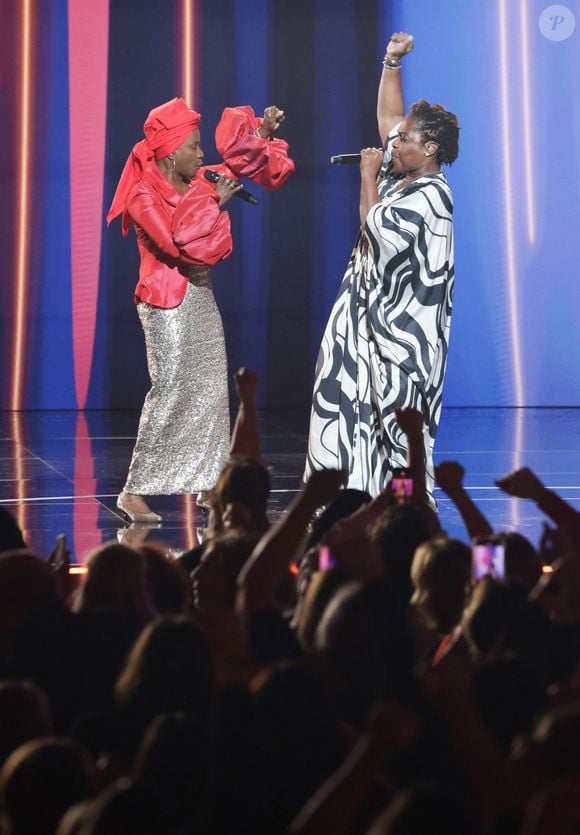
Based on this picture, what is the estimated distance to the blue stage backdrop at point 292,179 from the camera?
9469 mm

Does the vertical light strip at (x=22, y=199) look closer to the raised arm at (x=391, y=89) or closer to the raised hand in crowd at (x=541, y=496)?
the raised arm at (x=391, y=89)

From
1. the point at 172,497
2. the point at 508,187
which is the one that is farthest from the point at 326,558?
the point at 508,187

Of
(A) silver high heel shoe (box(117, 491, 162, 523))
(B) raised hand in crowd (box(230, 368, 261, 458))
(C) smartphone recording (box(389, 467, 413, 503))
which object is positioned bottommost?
(A) silver high heel shoe (box(117, 491, 162, 523))

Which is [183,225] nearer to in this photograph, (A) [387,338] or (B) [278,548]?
(A) [387,338]

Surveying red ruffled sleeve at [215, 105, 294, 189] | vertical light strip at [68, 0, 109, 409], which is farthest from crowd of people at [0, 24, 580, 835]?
vertical light strip at [68, 0, 109, 409]

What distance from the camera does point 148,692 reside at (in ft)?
4.96

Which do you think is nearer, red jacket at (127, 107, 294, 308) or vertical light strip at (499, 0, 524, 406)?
red jacket at (127, 107, 294, 308)

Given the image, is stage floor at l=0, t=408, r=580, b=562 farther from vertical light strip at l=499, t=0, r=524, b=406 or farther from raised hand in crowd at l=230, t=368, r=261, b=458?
raised hand in crowd at l=230, t=368, r=261, b=458

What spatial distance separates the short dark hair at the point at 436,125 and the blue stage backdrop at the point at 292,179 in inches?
212

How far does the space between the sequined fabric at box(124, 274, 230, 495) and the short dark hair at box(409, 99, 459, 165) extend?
4.02ft

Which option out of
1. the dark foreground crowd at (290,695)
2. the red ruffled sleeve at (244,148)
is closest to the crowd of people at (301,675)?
the dark foreground crowd at (290,695)

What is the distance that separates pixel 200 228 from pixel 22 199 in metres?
4.59

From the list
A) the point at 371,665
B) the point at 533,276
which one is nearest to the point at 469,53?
the point at 533,276

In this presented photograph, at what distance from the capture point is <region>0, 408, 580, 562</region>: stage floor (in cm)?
516
